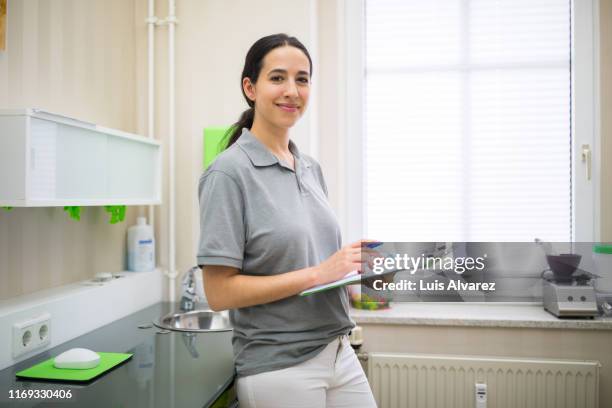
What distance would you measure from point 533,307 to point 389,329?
0.71 m

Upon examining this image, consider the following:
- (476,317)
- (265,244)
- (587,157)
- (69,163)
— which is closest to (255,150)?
(265,244)

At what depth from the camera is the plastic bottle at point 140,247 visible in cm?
218

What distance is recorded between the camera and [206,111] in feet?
7.52

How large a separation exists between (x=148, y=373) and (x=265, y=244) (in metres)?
0.55

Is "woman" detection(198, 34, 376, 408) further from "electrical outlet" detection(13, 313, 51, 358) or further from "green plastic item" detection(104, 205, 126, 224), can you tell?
"green plastic item" detection(104, 205, 126, 224)

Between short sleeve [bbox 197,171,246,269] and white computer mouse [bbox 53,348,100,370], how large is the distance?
0.53m

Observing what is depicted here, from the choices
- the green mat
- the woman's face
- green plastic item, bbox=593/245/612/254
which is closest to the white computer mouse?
the green mat

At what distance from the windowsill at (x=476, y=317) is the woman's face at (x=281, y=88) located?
1214mm

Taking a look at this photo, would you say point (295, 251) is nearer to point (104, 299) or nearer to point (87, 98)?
point (104, 299)

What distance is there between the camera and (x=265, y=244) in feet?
3.70

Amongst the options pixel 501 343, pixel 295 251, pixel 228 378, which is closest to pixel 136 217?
pixel 228 378

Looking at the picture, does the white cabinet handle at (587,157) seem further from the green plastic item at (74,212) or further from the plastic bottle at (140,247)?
the green plastic item at (74,212)

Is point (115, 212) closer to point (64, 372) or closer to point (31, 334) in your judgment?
point (31, 334)

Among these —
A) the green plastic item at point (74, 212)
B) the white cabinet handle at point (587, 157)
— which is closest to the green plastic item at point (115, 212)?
the green plastic item at point (74, 212)
